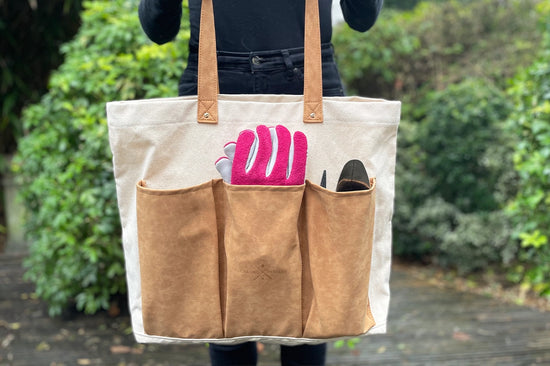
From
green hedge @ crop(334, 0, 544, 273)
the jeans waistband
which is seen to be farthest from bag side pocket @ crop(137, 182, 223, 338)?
green hedge @ crop(334, 0, 544, 273)

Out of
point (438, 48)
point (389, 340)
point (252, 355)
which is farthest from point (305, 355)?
point (438, 48)

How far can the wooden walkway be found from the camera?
8.52ft

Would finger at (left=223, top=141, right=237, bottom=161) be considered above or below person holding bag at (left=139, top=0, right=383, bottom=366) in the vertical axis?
below

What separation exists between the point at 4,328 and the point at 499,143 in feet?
11.7

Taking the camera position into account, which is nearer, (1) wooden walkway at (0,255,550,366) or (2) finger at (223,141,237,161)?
(2) finger at (223,141,237,161)

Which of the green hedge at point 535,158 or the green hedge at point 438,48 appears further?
the green hedge at point 438,48

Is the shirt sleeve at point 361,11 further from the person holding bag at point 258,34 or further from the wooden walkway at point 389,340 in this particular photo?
the wooden walkway at point 389,340

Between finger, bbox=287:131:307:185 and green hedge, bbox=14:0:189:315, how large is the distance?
145 cm

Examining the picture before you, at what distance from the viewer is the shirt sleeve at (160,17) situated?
1.33m

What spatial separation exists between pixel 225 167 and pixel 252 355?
694 mm

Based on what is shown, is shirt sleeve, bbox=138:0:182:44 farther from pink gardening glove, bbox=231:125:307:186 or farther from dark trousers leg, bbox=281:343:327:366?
dark trousers leg, bbox=281:343:327:366

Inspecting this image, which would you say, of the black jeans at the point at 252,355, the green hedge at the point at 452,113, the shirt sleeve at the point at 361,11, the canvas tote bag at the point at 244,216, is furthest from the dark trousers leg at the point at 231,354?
the green hedge at the point at 452,113

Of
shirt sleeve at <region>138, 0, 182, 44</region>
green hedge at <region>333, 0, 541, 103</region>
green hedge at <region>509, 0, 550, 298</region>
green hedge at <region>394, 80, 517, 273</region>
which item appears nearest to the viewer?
shirt sleeve at <region>138, 0, 182, 44</region>

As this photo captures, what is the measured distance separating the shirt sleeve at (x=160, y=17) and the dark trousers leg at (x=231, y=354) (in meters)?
0.91
